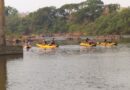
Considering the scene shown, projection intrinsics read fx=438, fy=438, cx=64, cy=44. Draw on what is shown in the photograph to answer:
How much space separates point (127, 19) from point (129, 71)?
10484 centimetres

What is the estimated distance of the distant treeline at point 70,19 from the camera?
15262 centimetres

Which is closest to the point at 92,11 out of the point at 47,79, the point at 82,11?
the point at 82,11

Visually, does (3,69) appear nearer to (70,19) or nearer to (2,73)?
(2,73)

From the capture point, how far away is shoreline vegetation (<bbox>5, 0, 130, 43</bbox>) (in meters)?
150

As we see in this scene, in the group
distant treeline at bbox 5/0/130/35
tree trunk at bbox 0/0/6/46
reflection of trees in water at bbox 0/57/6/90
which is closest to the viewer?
reflection of trees in water at bbox 0/57/6/90

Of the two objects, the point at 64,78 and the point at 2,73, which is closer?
the point at 64,78

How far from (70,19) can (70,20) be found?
0.56 meters

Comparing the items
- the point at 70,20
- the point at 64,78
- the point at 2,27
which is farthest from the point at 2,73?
the point at 70,20

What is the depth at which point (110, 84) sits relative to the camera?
28.9 meters

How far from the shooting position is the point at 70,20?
6841 inches

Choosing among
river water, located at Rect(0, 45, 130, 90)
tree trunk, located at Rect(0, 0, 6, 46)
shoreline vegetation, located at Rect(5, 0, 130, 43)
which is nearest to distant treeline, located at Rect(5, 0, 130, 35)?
shoreline vegetation, located at Rect(5, 0, 130, 43)

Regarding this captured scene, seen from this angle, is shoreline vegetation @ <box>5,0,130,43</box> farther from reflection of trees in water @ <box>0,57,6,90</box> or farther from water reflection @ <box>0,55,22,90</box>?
reflection of trees in water @ <box>0,57,6,90</box>

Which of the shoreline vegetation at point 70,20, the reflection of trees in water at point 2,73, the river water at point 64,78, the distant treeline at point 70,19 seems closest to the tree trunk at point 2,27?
the reflection of trees in water at point 2,73

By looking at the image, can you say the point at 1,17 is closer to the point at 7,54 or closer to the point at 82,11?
the point at 7,54
